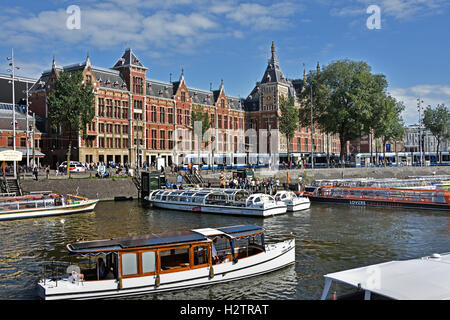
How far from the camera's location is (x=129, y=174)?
57.3 m

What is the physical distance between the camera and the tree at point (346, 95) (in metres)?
74.8

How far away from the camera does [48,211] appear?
126 feet

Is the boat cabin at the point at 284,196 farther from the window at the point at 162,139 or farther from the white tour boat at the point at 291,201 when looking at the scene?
the window at the point at 162,139

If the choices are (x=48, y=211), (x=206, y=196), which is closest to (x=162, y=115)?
(x=206, y=196)

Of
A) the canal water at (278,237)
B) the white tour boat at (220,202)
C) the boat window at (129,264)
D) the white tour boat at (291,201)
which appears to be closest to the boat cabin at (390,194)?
the canal water at (278,237)

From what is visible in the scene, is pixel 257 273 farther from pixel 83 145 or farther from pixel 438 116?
pixel 438 116

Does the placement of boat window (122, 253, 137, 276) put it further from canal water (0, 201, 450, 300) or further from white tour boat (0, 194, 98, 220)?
white tour boat (0, 194, 98, 220)

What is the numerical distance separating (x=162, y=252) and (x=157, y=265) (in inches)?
49.2

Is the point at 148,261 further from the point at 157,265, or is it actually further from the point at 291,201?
the point at 291,201

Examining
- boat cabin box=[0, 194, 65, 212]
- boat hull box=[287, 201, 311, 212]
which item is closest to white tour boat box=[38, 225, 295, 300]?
boat hull box=[287, 201, 311, 212]

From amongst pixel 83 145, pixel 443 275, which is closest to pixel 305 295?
pixel 443 275

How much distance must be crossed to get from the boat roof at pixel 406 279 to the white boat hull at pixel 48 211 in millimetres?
33561
